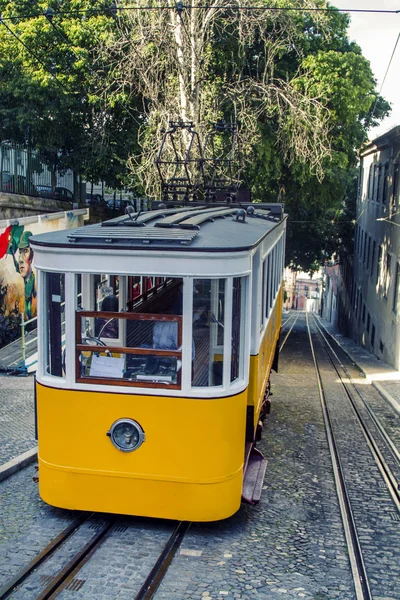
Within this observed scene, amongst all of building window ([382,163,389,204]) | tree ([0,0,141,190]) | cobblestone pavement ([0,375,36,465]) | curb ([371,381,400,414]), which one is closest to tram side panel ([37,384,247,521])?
cobblestone pavement ([0,375,36,465])

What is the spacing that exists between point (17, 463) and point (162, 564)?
263 cm

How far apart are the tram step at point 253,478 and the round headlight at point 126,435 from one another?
1240 millimetres

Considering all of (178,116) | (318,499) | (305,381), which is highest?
(178,116)

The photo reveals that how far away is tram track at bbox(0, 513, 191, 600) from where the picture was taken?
4.80m

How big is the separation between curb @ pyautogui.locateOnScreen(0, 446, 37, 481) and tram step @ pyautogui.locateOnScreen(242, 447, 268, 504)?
8.14 ft

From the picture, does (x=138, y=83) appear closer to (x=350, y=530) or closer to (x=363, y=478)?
(x=363, y=478)

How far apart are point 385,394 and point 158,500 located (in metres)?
8.55

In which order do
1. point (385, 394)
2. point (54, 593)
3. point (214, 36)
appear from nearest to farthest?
1. point (54, 593)
2. point (385, 394)
3. point (214, 36)

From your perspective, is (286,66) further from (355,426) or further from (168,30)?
(355,426)

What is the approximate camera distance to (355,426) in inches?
413

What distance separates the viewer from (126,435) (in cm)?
568

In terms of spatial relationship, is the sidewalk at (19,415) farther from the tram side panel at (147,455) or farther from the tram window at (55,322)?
the tram window at (55,322)

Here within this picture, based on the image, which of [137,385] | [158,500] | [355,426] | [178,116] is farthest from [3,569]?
[178,116]

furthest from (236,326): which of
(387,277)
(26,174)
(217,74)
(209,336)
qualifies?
(387,277)
